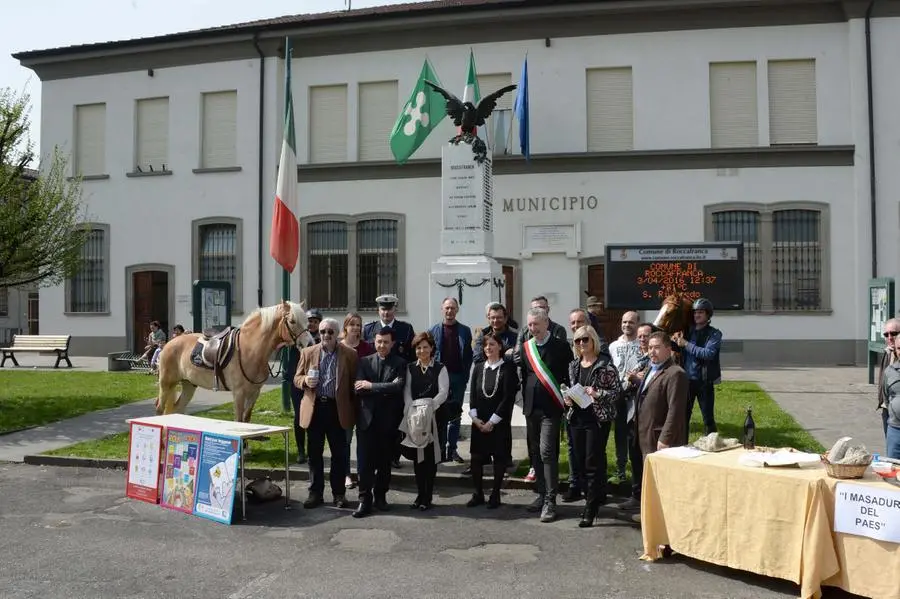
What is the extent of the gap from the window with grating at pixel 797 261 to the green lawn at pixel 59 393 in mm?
15600

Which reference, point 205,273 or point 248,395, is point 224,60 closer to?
point 205,273

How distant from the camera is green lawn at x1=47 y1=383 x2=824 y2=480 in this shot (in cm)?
914

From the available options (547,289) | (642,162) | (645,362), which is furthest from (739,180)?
(645,362)

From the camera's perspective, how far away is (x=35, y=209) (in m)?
13.0

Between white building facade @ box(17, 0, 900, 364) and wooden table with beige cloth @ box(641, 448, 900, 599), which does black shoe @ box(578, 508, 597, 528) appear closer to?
wooden table with beige cloth @ box(641, 448, 900, 599)

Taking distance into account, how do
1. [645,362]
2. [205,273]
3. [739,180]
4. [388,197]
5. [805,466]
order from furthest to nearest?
[205,273]
[388,197]
[739,180]
[645,362]
[805,466]

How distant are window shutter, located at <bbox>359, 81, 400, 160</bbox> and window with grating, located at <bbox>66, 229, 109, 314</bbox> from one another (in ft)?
29.5

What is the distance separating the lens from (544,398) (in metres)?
6.93

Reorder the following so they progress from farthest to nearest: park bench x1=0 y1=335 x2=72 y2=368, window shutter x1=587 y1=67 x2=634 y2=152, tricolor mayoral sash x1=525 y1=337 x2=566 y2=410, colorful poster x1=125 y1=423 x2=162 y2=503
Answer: park bench x1=0 y1=335 x2=72 y2=368
window shutter x1=587 y1=67 x2=634 y2=152
colorful poster x1=125 y1=423 x2=162 y2=503
tricolor mayoral sash x1=525 y1=337 x2=566 y2=410

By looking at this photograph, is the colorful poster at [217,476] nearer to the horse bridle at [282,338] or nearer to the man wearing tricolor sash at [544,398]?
the horse bridle at [282,338]

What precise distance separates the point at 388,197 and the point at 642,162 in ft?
23.2

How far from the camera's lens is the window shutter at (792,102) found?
19.8 m

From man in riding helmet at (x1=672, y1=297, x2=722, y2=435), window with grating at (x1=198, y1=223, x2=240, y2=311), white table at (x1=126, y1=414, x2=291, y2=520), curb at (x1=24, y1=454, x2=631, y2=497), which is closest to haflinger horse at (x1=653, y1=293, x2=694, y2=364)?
man in riding helmet at (x1=672, y1=297, x2=722, y2=435)

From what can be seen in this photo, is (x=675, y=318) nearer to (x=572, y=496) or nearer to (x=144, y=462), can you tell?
(x=572, y=496)
